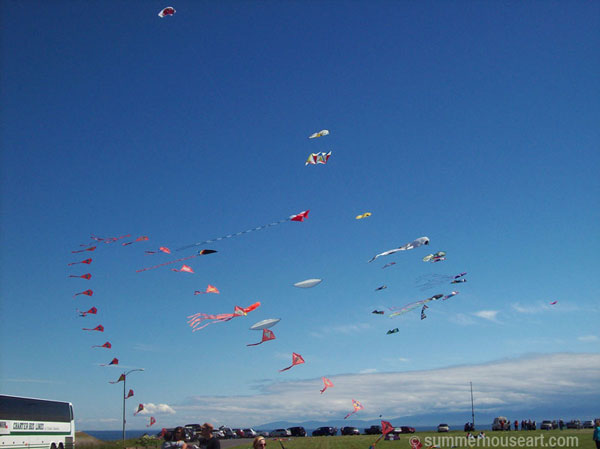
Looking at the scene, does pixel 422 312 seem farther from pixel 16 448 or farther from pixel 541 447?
pixel 16 448

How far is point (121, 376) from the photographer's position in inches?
2266

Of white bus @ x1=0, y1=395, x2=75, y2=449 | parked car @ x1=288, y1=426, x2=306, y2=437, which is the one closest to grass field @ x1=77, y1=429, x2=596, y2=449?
white bus @ x1=0, y1=395, x2=75, y2=449

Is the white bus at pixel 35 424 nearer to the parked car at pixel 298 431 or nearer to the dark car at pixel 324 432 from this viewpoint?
the parked car at pixel 298 431

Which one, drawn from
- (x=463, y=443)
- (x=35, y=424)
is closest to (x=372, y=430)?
(x=463, y=443)

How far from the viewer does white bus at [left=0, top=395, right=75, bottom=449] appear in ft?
86.9

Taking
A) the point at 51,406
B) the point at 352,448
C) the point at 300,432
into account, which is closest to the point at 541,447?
the point at 352,448

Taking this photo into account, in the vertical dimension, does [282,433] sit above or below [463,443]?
below

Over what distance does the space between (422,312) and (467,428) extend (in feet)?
143

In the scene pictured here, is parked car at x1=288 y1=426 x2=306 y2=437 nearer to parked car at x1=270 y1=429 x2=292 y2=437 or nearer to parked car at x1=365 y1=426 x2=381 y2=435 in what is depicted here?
parked car at x1=270 y1=429 x2=292 y2=437

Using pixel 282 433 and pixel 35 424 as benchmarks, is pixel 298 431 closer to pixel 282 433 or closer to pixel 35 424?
pixel 282 433

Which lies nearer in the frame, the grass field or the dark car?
the grass field

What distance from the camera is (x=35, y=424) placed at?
2902 centimetres

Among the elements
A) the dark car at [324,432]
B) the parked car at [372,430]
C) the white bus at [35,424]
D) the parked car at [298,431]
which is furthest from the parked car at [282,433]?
the white bus at [35,424]

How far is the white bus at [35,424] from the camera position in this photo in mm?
26500
